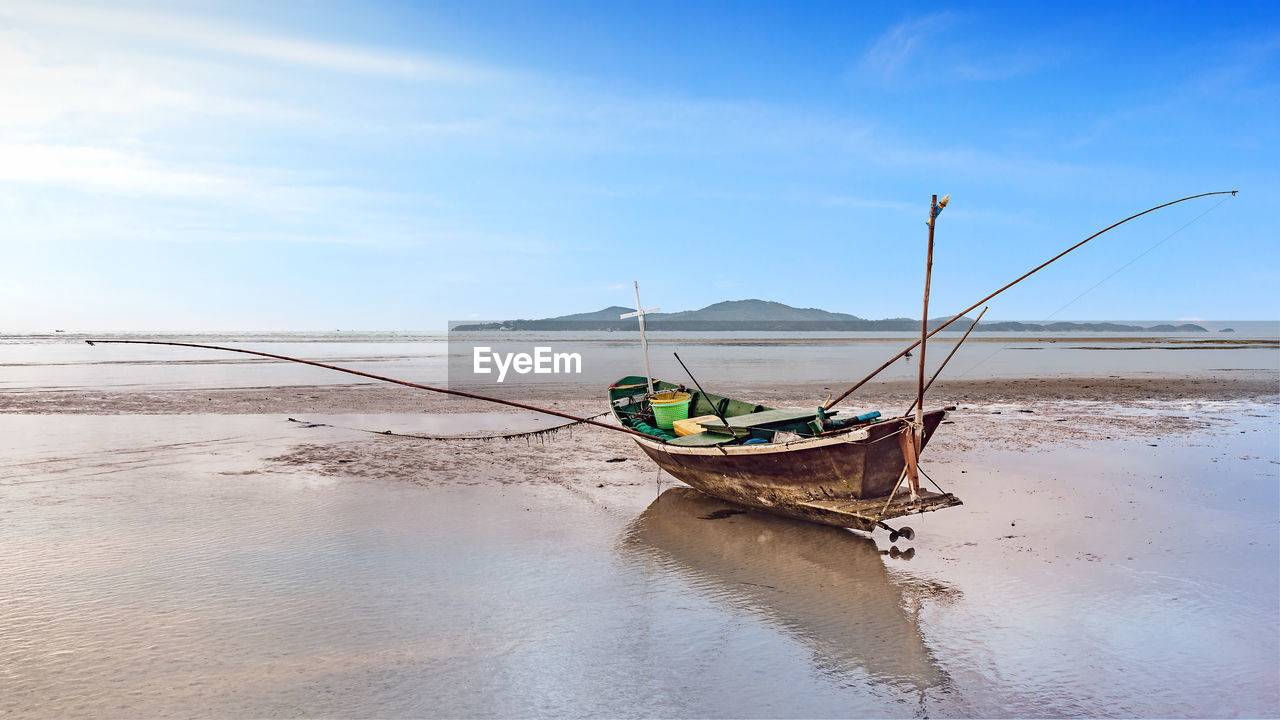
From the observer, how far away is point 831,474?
9.16 m

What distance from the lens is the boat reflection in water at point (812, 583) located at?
609 cm

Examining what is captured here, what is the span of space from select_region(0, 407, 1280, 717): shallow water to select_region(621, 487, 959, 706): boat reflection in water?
0.12ft

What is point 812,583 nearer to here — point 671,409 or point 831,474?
point 831,474

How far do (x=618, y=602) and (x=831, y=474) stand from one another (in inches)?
131

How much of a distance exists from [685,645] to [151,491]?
987cm

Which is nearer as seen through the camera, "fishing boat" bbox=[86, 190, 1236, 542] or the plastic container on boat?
"fishing boat" bbox=[86, 190, 1236, 542]

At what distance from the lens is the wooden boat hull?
8766 mm

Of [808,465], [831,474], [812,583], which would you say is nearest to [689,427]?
[808,465]

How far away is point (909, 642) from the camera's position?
6.45m

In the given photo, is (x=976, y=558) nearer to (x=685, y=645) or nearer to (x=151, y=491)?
(x=685, y=645)

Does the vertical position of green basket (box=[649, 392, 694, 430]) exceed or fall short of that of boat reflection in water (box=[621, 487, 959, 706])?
it exceeds it

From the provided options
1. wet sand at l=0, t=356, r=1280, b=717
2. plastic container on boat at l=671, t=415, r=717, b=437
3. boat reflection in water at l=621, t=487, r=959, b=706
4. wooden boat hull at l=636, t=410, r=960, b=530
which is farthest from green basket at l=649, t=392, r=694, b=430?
wooden boat hull at l=636, t=410, r=960, b=530

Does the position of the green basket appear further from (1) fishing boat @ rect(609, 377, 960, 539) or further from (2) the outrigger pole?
(2) the outrigger pole

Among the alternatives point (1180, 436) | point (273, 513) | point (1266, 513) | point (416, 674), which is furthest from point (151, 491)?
point (1180, 436)
